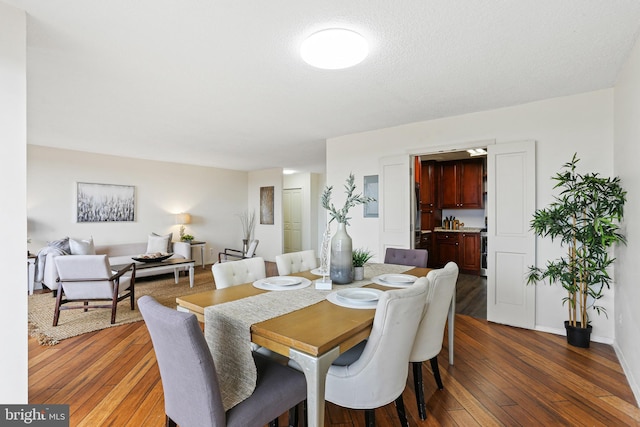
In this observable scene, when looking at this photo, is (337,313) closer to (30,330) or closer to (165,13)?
(165,13)

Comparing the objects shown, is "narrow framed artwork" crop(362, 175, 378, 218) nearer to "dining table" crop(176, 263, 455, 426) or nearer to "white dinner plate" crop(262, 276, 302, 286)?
"white dinner plate" crop(262, 276, 302, 286)

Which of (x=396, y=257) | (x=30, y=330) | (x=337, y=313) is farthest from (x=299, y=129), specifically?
(x=30, y=330)

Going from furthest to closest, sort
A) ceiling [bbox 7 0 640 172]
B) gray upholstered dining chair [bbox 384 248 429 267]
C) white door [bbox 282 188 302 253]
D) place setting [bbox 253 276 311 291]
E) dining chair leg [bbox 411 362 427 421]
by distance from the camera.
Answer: white door [bbox 282 188 302 253] → gray upholstered dining chair [bbox 384 248 429 267] → place setting [bbox 253 276 311 291] → dining chair leg [bbox 411 362 427 421] → ceiling [bbox 7 0 640 172]

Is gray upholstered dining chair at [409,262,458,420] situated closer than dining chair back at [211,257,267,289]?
Yes

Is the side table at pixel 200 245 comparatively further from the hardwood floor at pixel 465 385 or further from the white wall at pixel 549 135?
the white wall at pixel 549 135

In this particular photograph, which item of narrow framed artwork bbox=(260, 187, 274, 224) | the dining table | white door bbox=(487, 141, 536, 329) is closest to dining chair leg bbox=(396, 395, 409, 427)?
the dining table

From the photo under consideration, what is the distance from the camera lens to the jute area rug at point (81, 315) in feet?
10.5

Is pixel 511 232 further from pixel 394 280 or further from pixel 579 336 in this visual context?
pixel 394 280

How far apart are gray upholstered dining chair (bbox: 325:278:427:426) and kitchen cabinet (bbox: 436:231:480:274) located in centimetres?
495

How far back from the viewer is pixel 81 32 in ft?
6.49

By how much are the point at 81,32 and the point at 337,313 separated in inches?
91.4

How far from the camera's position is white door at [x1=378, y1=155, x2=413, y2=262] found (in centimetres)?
416

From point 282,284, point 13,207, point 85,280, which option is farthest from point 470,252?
point 13,207

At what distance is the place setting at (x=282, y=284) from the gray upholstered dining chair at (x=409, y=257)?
4.59 feet
